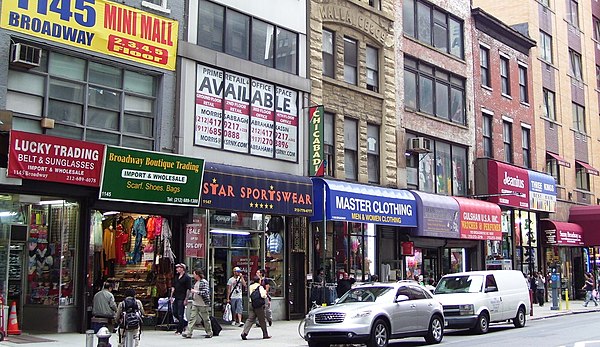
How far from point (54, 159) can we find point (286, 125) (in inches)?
358

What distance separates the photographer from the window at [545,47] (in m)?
41.0

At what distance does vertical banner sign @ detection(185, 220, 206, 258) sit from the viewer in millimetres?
20281

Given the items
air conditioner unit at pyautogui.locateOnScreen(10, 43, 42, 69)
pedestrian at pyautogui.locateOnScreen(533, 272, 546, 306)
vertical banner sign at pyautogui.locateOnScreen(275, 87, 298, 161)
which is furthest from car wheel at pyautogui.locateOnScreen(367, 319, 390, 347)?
pedestrian at pyautogui.locateOnScreen(533, 272, 546, 306)

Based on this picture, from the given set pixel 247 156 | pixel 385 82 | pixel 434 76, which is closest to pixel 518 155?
pixel 434 76

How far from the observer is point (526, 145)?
38.2 metres

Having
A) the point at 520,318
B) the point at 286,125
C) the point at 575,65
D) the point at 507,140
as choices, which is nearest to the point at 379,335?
the point at 520,318

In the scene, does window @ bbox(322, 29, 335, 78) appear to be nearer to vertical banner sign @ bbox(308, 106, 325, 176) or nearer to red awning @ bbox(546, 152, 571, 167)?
vertical banner sign @ bbox(308, 106, 325, 176)

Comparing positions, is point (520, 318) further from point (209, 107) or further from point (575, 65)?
point (575, 65)

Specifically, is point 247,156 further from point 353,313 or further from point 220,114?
point 353,313

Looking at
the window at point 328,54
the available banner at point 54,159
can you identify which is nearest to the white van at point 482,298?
the window at point 328,54

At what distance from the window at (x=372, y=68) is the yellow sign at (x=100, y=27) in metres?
10.0

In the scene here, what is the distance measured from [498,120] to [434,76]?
A: 5841 mm

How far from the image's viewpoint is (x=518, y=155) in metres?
36.9

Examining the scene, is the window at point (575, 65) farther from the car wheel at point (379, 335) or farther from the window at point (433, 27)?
the car wheel at point (379, 335)
